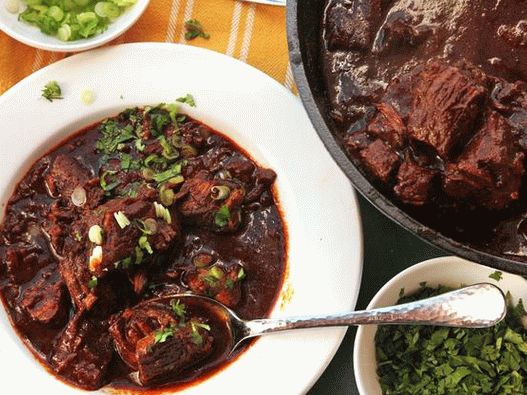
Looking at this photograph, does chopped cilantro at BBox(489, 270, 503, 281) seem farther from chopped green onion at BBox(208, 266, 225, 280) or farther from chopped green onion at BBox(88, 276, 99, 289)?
chopped green onion at BBox(88, 276, 99, 289)

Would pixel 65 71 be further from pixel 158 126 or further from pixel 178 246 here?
pixel 178 246

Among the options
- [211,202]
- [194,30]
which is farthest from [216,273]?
[194,30]

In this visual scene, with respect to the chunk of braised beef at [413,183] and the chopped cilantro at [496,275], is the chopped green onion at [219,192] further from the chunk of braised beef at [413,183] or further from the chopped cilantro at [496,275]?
the chopped cilantro at [496,275]

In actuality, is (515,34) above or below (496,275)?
above

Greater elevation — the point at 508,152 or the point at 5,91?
the point at 508,152

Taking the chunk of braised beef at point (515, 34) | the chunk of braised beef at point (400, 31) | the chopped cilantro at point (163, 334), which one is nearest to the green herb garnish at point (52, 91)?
the chopped cilantro at point (163, 334)

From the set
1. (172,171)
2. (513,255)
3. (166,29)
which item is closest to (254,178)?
(172,171)

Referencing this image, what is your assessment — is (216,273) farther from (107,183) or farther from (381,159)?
(381,159)
